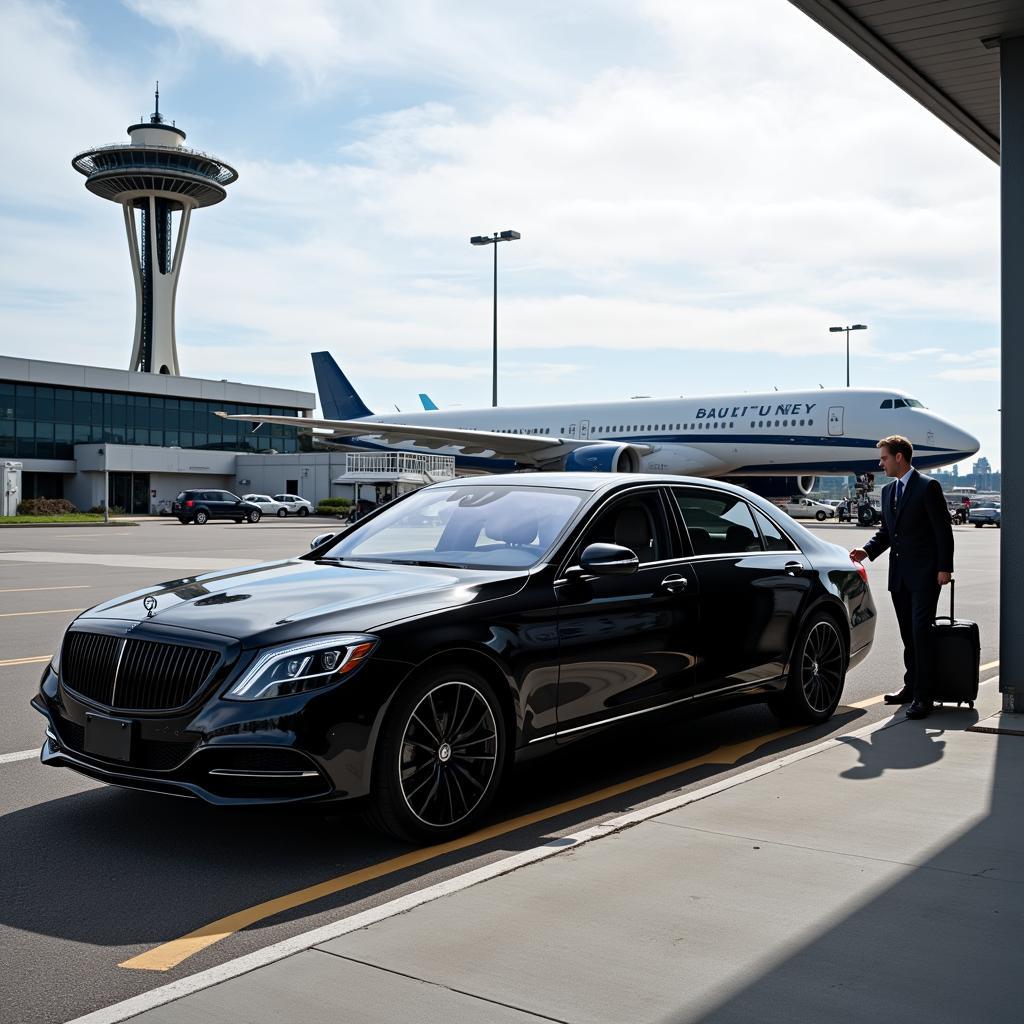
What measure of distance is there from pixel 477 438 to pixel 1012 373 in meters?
33.6

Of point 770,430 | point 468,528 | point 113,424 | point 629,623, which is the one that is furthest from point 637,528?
point 113,424

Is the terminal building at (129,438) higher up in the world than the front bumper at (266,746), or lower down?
higher up

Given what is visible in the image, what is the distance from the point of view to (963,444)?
3644 cm

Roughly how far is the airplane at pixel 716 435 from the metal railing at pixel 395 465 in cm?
841

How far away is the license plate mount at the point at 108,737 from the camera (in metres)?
4.61

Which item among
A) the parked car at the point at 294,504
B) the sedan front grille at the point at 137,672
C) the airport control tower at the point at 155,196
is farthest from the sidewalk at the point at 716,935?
the airport control tower at the point at 155,196

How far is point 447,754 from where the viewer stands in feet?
15.9

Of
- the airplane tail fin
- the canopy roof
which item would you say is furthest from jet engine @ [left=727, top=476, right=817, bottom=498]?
the canopy roof

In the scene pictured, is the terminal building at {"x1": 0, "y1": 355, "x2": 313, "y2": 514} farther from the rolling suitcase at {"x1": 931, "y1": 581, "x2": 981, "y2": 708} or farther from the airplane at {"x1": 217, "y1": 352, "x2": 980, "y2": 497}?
the rolling suitcase at {"x1": 931, "y1": 581, "x2": 981, "y2": 708}

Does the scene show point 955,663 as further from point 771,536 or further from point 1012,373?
point 1012,373

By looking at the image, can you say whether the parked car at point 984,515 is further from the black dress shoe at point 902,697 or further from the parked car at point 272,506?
the black dress shoe at point 902,697

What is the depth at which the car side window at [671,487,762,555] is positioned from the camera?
657cm

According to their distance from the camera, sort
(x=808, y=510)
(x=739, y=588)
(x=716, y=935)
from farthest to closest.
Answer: (x=808, y=510)
(x=739, y=588)
(x=716, y=935)

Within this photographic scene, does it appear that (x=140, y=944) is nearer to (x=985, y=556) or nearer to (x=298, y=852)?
(x=298, y=852)
